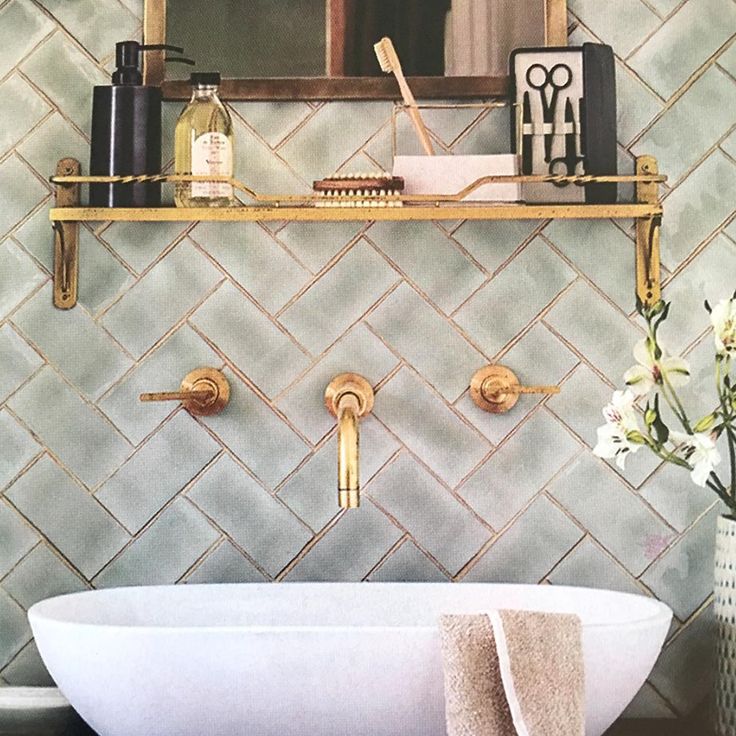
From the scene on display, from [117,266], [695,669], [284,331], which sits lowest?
[695,669]

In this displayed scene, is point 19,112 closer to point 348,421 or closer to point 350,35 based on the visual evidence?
point 350,35

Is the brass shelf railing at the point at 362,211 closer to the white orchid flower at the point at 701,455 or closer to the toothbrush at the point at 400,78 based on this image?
the toothbrush at the point at 400,78

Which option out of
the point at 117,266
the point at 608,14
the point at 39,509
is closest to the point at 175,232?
the point at 117,266

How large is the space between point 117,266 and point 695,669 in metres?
1.15

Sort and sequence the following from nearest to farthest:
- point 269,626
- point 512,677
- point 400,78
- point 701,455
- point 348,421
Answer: point 512,677 → point 269,626 → point 701,455 → point 348,421 → point 400,78

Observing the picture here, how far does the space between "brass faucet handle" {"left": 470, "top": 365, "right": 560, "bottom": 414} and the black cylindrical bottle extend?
61cm

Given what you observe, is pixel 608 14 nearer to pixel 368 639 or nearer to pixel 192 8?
pixel 192 8

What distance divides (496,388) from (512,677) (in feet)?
1.99

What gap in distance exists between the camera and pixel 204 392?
159 centimetres

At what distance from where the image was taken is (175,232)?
1671mm

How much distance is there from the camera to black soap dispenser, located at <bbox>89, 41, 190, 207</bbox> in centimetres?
160

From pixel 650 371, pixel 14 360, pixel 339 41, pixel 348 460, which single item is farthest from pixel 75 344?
pixel 650 371

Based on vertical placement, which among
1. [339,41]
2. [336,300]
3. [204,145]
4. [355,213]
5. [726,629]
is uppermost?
[339,41]

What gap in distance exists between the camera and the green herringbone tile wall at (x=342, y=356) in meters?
1.62
